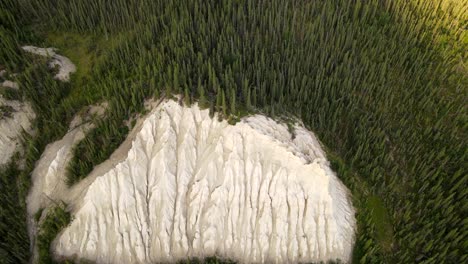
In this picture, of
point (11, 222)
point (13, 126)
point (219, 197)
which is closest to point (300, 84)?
point (219, 197)

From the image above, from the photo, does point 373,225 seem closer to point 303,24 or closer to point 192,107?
Answer: point 192,107

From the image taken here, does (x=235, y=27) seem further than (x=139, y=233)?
Yes

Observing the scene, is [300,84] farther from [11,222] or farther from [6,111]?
[11,222]

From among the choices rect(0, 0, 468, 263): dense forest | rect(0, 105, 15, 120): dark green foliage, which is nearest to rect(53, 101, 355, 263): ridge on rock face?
rect(0, 0, 468, 263): dense forest

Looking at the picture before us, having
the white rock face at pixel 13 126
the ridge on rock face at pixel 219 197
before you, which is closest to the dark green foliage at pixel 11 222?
the white rock face at pixel 13 126

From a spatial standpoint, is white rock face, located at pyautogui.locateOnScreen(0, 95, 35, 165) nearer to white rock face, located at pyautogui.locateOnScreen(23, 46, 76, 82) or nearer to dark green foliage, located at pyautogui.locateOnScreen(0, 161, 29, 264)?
dark green foliage, located at pyautogui.locateOnScreen(0, 161, 29, 264)

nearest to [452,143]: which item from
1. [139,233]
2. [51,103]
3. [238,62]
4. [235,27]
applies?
[238,62]
